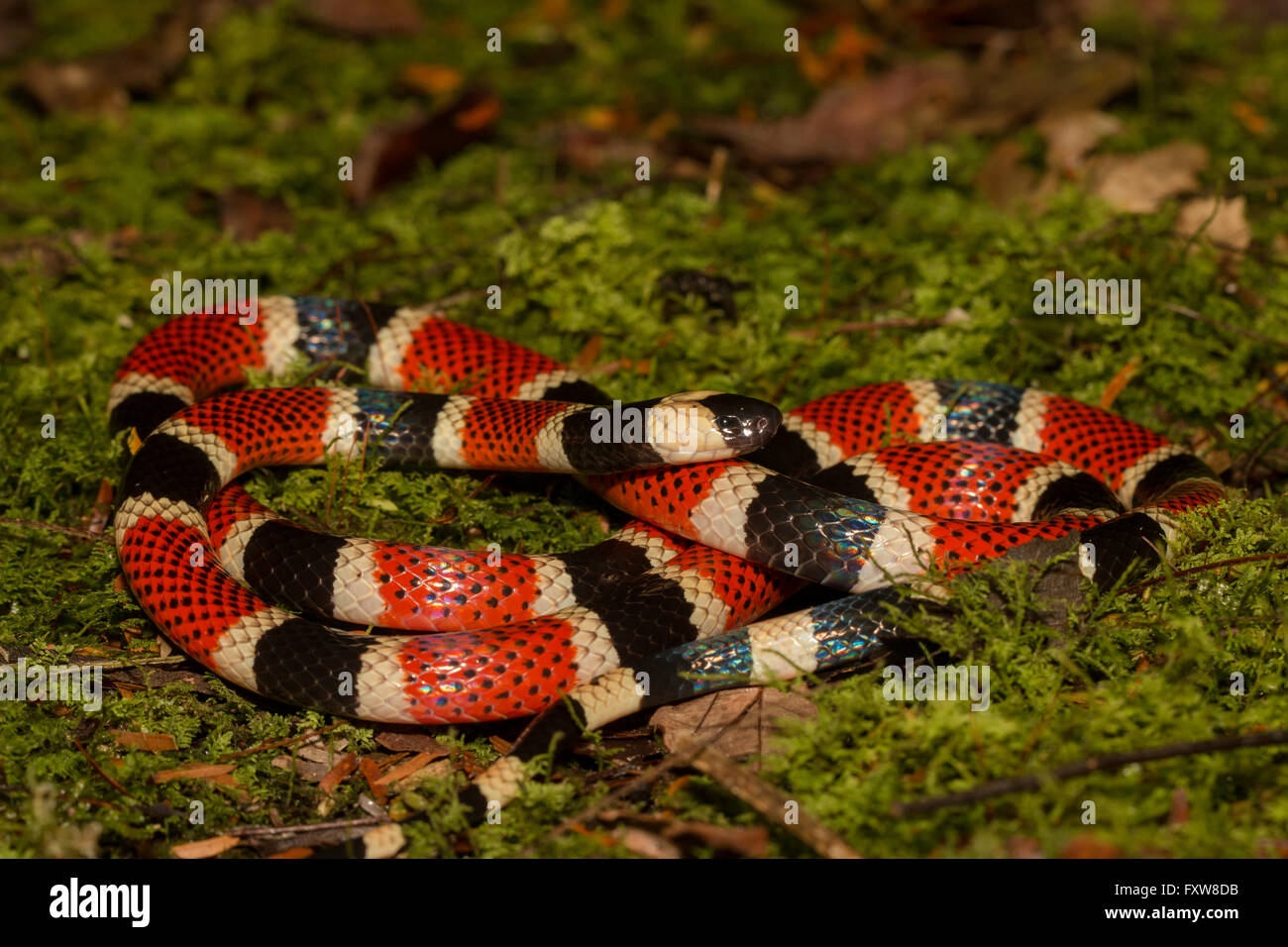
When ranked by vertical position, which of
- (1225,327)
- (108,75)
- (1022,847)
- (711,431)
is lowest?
(1022,847)

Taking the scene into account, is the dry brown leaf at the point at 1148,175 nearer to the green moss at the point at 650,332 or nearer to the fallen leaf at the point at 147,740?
the green moss at the point at 650,332

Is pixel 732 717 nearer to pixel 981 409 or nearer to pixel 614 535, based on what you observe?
pixel 614 535

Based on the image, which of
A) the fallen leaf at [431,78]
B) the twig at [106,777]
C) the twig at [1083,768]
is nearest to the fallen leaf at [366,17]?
the fallen leaf at [431,78]

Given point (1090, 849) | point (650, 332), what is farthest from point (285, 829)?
point (650, 332)

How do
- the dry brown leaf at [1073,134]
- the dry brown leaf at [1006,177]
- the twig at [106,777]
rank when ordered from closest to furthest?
the twig at [106,777] → the dry brown leaf at [1006,177] → the dry brown leaf at [1073,134]

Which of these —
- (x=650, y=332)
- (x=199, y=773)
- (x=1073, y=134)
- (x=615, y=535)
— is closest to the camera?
(x=199, y=773)

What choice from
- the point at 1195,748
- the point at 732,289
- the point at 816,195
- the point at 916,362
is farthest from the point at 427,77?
the point at 1195,748

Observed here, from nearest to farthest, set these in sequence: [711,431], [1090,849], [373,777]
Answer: [1090,849]
[373,777]
[711,431]
